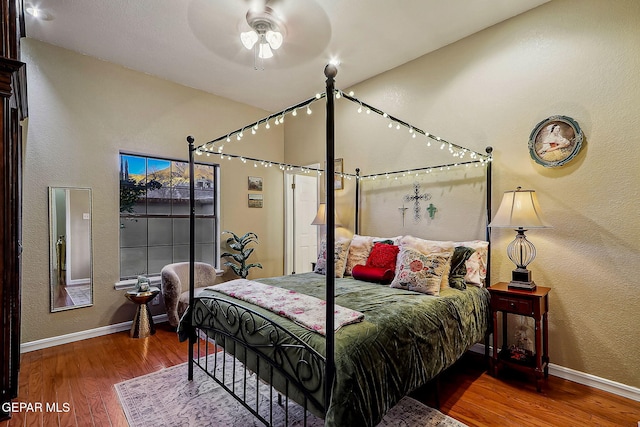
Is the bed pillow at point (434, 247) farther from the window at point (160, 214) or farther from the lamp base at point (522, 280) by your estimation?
the window at point (160, 214)

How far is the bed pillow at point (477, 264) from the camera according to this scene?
2787mm

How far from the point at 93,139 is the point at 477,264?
14.1ft

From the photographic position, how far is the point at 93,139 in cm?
348

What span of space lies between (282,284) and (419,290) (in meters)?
1.18

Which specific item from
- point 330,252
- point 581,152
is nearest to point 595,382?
point 581,152

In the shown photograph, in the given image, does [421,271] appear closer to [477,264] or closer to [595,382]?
[477,264]

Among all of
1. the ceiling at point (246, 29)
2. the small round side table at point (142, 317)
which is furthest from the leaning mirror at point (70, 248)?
the ceiling at point (246, 29)

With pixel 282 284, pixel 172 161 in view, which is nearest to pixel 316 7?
pixel 282 284

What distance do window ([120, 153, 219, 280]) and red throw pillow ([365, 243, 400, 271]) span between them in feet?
8.28

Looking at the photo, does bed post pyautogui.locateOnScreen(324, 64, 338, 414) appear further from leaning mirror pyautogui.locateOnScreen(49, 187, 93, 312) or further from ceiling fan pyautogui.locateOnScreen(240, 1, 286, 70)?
leaning mirror pyautogui.locateOnScreen(49, 187, 93, 312)

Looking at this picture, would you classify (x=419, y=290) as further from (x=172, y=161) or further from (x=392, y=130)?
(x=172, y=161)

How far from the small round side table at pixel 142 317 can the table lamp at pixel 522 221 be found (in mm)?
3615

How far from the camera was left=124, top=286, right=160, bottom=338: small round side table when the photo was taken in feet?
11.2

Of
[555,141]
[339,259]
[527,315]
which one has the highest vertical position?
[555,141]
